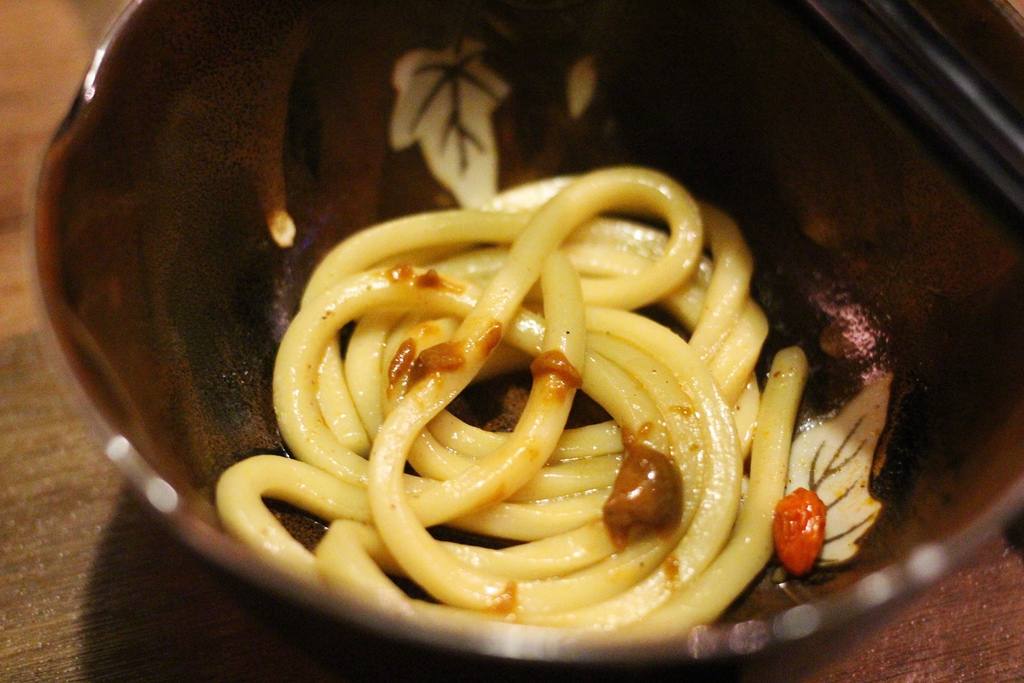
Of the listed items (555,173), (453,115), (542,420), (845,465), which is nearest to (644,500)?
(542,420)

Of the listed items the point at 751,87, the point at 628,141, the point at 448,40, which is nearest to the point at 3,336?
the point at 448,40

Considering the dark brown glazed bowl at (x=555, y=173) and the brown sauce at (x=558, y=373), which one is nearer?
the dark brown glazed bowl at (x=555, y=173)

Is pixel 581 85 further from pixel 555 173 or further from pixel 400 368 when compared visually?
pixel 400 368

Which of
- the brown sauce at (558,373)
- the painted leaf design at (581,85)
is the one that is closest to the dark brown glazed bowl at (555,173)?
the painted leaf design at (581,85)

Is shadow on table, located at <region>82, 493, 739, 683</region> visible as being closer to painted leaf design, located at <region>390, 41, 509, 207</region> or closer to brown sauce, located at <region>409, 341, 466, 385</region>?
brown sauce, located at <region>409, 341, 466, 385</region>

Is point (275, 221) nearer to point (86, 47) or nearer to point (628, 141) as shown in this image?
point (628, 141)

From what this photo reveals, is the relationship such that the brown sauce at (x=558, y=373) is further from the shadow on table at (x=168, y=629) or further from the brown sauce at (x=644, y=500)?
the shadow on table at (x=168, y=629)

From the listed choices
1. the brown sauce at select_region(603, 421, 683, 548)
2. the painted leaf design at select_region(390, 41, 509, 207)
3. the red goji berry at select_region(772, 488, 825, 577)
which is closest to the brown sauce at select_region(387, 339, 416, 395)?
the brown sauce at select_region(603, 421, 683, 548)

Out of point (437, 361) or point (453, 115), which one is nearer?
point (437, 361)
